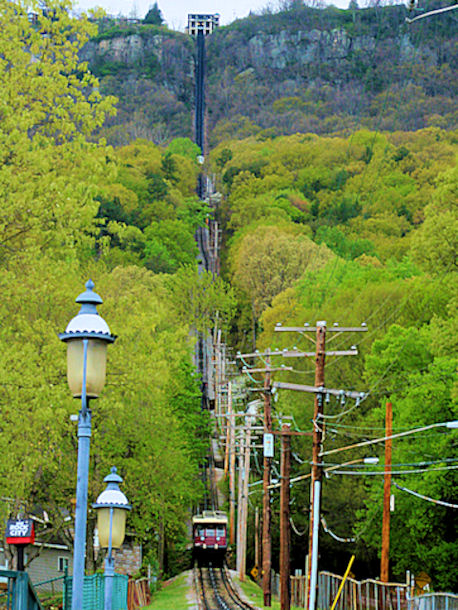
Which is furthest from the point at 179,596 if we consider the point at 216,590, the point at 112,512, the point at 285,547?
the point at 112,512

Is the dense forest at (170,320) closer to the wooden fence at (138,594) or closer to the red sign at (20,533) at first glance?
the wooden fence at (138,594)

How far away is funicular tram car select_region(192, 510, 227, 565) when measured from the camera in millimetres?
59719

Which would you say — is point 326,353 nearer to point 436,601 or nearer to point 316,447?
point 316,447

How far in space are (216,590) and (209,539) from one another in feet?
38.2

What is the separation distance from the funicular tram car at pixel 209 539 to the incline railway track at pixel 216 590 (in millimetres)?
703

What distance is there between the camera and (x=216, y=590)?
48469mm

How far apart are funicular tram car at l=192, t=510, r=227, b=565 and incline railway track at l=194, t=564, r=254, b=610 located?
2.31 ft

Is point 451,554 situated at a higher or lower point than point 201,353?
lower

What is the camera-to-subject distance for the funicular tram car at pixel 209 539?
59719 mm

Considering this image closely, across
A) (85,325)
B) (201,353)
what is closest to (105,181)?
(85,325)

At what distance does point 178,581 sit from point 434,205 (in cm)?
2467

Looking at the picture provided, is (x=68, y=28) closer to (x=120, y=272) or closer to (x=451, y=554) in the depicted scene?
(x=451, y=554)

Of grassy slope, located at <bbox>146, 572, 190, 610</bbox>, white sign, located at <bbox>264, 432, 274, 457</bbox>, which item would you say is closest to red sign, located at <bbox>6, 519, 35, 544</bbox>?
grassy slope, located at <bbox>146, 572, 190, 610</bbox>

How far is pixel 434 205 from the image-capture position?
143ft
